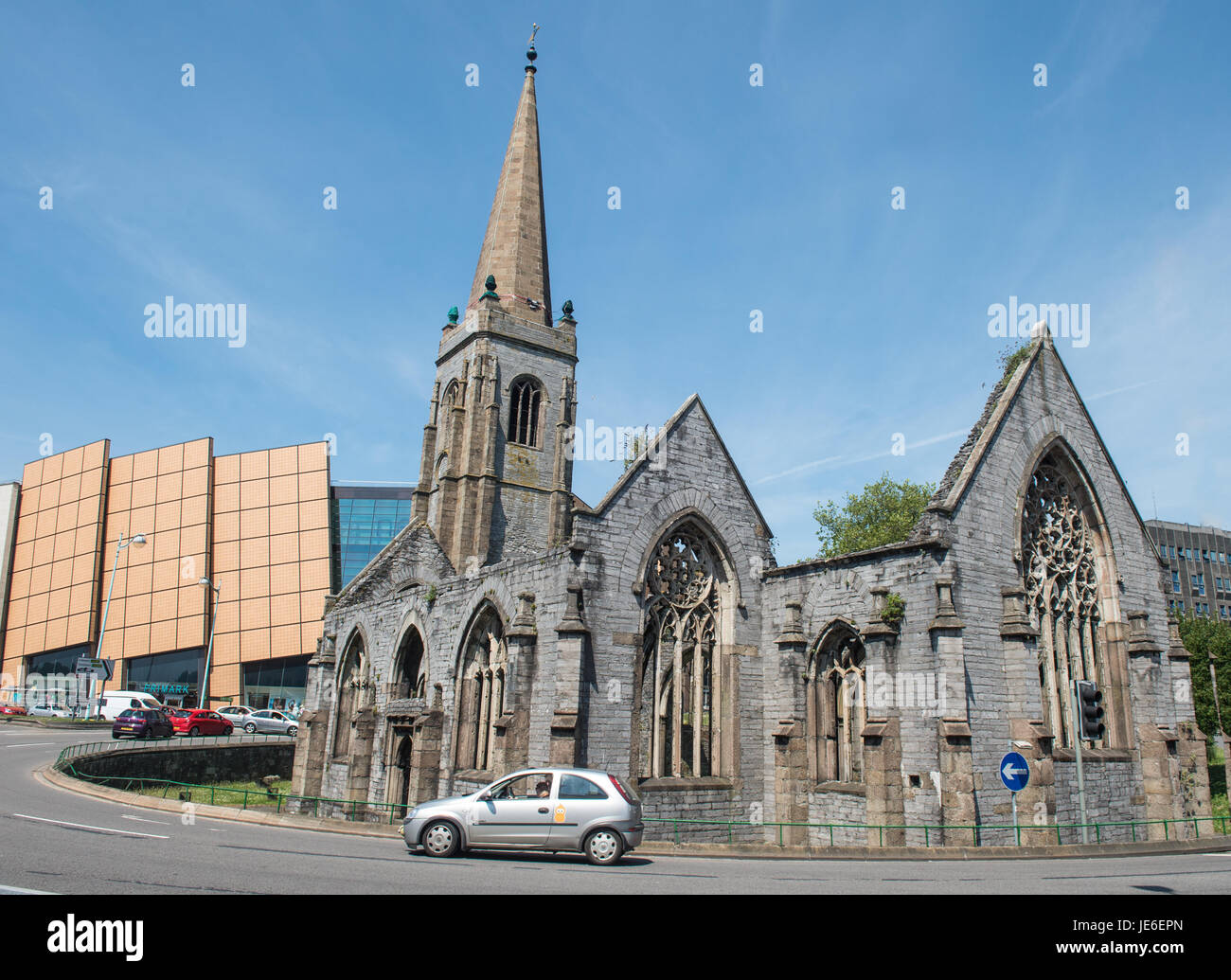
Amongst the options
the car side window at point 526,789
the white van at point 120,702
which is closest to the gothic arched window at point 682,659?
the car side window at point 526,789

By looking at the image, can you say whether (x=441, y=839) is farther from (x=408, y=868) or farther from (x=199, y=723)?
(x=199, y=723)

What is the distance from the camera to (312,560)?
206 feet

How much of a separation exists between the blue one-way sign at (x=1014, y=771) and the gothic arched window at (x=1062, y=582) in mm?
6272

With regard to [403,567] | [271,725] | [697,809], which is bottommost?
[271,725]

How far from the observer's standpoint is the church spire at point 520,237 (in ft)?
117

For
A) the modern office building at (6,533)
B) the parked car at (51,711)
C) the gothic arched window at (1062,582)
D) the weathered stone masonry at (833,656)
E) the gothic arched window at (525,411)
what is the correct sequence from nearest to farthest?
the weathered stone masonry at (833,656), the gothic arched window at (1062,582), the gothic arched window at (525,411), the parked car at (51,711), the modern office building at (6,533)

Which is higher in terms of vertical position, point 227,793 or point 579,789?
point 579,789

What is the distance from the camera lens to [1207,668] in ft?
129

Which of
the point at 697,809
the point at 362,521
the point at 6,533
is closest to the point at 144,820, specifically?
the point at 697,809

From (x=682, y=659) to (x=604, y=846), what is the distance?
769 centimetres

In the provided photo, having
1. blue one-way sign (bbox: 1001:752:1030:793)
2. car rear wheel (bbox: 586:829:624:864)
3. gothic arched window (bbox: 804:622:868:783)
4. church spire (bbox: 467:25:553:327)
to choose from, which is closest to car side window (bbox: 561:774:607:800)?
car rear wheel (bbox: 586:829:624:864)

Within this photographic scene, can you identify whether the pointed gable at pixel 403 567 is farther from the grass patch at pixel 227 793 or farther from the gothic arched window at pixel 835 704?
the gothic arched window at pixel 835 704
